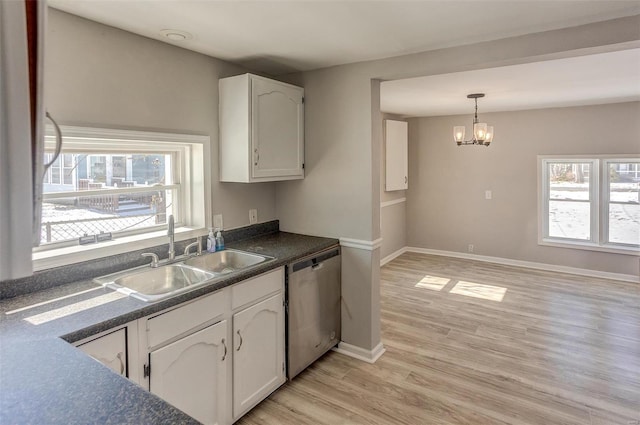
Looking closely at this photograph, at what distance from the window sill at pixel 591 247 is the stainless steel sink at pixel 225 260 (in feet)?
15.5

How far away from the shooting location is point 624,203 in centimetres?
513

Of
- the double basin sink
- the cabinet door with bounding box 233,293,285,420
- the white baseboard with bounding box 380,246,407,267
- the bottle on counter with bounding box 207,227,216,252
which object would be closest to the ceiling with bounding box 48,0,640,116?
the bottle on counter with bounding box 207,227,216,252

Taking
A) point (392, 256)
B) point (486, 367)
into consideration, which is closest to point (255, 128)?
point (486, 367)

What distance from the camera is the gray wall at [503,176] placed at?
511 centimetres

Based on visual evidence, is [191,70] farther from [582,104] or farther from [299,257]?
[582,104]

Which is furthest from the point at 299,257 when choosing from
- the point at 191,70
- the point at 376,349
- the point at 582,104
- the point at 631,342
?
the point at 582,104

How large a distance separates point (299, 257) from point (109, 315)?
51.1 inches

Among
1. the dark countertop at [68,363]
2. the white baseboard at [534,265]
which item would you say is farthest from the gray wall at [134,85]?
the white baseboard at [534,265]

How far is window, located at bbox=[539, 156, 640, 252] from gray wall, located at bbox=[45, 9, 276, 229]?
15.3 ft

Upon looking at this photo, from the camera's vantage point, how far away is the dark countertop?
3.12 feet

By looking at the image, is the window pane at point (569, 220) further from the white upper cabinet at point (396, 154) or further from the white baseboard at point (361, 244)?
the white baseboard at point (361, 244)

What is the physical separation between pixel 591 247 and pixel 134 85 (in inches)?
227

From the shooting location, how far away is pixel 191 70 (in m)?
2.62

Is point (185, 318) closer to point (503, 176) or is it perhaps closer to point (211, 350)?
point (211, 350)
